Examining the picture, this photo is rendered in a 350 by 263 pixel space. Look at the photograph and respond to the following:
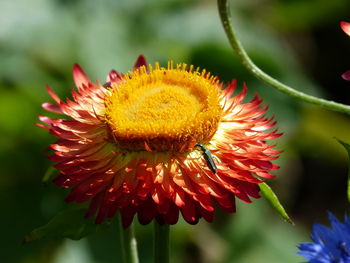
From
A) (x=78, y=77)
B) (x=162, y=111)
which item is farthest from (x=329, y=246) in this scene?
(x=78, y=77)

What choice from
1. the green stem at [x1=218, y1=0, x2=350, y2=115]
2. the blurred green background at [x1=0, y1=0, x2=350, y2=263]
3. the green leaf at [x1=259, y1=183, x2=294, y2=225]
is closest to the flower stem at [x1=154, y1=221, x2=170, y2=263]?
the green leaf at [x1=259, y1=183, x2=294, y2=225]

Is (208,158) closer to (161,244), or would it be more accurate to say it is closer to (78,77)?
(161,244)

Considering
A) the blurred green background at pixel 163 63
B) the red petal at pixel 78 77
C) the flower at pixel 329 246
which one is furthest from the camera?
the blurred green background at pixel 163 63

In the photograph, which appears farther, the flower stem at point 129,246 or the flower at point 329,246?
the flower stem at point 129,246

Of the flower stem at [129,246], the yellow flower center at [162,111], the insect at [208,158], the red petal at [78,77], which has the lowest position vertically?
the flower stem at [129,246]

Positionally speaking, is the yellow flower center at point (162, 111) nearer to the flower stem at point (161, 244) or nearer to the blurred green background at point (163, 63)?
the flower stem at point (161, 244)

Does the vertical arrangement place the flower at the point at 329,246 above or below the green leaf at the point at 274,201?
below

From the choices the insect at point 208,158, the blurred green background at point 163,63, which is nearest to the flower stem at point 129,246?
the insect at point 208,158

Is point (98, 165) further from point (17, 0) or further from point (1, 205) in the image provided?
point (17, 0)
